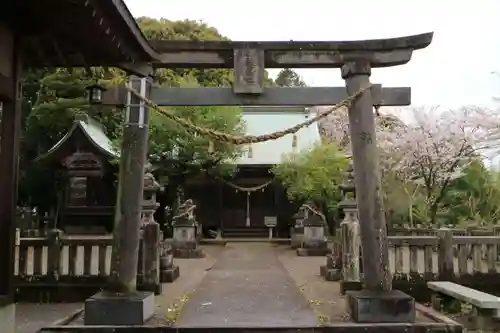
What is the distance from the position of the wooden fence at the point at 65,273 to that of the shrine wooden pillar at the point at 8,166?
12.1ft

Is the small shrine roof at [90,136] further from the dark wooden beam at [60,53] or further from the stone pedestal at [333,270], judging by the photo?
the dark wooden beam at [60,53]

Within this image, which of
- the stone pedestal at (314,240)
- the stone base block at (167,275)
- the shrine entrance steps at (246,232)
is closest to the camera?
the stone base block at (167,275)

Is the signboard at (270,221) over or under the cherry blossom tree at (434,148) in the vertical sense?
under

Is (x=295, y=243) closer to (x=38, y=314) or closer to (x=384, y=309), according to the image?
(x=38, y=314)

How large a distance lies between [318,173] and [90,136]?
9864mm

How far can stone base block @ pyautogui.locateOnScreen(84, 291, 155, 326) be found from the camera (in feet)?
24.2

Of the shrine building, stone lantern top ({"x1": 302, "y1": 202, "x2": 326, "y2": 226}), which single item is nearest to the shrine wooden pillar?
stone lantern top ({"x1": 302, "y1": 202, "x2": 326, "y2": 226})

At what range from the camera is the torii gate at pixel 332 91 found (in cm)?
779

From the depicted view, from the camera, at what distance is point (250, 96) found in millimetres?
8188

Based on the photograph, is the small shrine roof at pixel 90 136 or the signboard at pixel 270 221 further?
the signboard at pixel 270 221

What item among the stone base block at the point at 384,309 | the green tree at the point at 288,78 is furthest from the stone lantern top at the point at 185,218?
the green tree at the point at 288,78

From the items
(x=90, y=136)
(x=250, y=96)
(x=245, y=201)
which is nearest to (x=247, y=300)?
Answer: (x=250, y=96)

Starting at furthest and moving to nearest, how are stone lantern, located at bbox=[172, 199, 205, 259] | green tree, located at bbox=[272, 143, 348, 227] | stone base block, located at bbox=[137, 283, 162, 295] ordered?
green tree, located at bbox=[272, 143, 348, 227] → stone lantern, located at bbox=[172, 199, 205, 259] → stone base block, located at bbox=[137, 283, 162, 295]

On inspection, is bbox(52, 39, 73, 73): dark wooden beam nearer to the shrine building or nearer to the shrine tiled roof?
the shrine tiled roof
